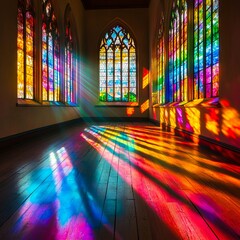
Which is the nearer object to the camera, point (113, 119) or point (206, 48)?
point (206, 48)

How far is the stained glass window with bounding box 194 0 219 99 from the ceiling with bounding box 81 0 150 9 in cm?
715

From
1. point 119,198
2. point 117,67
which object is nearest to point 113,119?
point 117,67

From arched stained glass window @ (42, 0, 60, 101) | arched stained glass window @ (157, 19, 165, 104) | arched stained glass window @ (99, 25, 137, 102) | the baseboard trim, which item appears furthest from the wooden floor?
arched stained glass window @ (99, 25, 137, 102)

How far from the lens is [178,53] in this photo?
685 centimetres

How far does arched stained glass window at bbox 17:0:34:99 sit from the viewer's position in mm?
5602

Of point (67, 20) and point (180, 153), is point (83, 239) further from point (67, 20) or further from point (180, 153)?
point (67, 20)

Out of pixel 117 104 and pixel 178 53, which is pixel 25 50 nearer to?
pixel 178 53

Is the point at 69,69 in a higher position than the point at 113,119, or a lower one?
higher

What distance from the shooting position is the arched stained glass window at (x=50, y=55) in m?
7.31

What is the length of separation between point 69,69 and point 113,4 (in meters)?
4.03

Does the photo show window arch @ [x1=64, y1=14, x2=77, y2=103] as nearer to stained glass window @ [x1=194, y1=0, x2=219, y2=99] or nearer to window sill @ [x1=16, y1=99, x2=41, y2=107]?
window sill @ [x1=16, y1=99, x2=41, y2=107]

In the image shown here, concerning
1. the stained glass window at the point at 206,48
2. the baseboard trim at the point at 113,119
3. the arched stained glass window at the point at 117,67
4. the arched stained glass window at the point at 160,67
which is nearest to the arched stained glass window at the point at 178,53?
the stained glass window at the point at 206,48

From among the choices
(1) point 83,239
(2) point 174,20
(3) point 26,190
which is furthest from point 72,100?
(1) point 83,239

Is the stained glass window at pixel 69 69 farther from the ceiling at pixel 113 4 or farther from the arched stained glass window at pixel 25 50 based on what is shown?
the arched stained glass window at pixel 25 50
